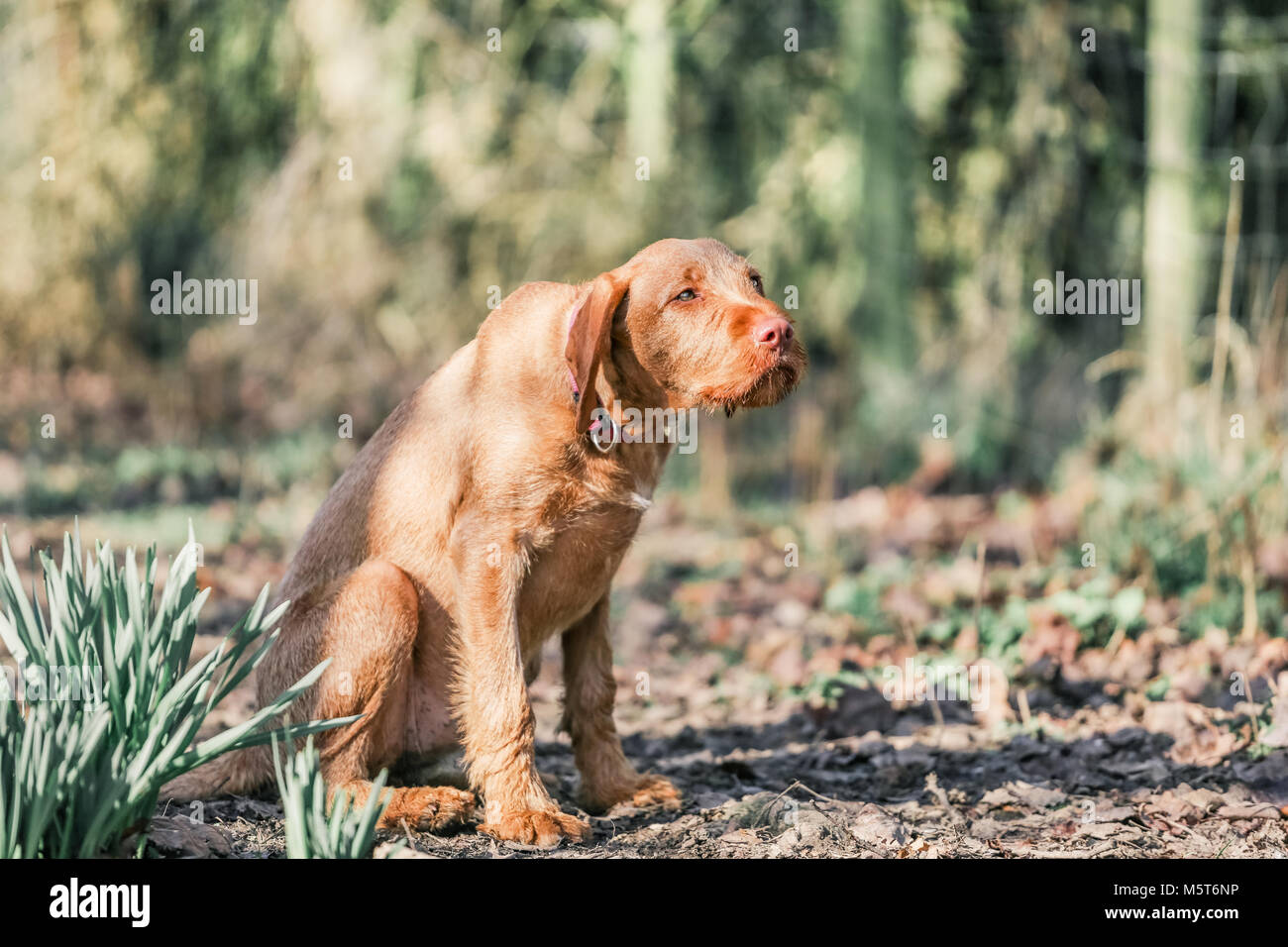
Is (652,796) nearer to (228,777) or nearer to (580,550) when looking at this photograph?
(580,550)

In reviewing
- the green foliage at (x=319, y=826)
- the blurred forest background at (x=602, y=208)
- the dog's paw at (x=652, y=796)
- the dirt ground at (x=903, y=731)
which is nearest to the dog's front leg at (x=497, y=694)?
the dirt ground at (x=903, y=731)

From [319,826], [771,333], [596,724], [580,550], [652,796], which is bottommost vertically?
[652,796]

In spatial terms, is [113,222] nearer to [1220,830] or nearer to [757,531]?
[757,531]

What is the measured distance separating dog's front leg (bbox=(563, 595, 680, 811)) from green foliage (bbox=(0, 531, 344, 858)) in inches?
54.4

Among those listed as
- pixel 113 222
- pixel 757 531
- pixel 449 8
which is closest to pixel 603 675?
pixel 757 531

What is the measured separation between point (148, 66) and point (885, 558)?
9.29 meters

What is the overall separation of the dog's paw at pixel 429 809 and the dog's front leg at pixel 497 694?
8cm

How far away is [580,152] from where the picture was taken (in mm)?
12578

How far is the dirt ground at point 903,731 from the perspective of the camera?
4016mm

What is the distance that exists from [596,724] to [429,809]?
78 centimetres

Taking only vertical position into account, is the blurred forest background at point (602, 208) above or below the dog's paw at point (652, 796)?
above

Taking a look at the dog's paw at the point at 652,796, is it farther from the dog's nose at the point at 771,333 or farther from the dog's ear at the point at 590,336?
the dog's nose at the point at 771,333

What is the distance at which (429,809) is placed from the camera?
4016 millimetres

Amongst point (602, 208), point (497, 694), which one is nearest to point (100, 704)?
point (497, 694)
